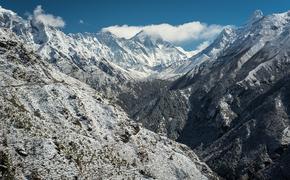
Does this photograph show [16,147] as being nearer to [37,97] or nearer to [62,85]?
[37,97]

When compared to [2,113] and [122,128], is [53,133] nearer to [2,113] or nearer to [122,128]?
[2,113]

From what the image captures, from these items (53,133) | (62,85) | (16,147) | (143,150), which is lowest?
(16,147)

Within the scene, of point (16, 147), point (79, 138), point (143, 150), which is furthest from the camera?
point (143, 150)

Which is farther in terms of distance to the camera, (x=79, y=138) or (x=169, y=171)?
(x=169, y=171)

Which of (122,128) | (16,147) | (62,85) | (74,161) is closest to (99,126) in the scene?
(122,128)

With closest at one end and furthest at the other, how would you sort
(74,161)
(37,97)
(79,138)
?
(74,161)
(79,138)
(37,97)

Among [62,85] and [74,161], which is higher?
[62,85]
